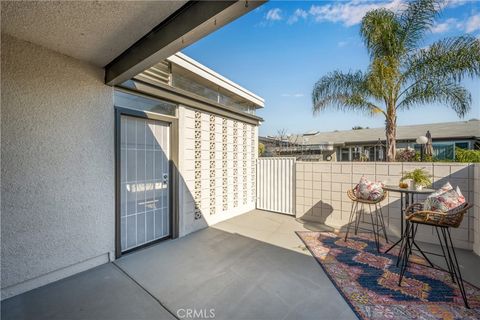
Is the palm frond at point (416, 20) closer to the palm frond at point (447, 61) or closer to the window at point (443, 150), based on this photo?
the palm frond at point (447, 61)

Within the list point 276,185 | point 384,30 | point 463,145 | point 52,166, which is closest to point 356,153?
point 463,145

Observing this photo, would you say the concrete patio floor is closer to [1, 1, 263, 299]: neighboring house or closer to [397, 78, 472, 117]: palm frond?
[1, 1, 263, 299]: neighboring house

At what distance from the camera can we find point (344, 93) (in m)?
6.19

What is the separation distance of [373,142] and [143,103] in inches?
504

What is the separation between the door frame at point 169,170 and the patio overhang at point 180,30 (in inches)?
29.7

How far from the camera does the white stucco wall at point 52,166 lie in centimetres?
221

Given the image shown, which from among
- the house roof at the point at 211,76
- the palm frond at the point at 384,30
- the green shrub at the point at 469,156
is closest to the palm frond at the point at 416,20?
the palm frond at the point at 384,30

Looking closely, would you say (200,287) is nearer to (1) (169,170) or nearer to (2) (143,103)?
(1) (169,170)

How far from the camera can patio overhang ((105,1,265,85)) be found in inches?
60.2

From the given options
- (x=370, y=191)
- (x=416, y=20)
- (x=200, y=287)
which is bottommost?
(x=200, y=287)

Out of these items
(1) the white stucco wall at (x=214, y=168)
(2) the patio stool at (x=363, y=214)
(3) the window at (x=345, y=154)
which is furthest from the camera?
(3) the window at (x=345, y=154)

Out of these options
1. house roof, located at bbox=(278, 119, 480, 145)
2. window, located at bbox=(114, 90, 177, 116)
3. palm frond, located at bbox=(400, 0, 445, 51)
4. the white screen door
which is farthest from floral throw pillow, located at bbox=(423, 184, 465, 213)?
house roof, located at bbox=(278, 119, 480, 145)

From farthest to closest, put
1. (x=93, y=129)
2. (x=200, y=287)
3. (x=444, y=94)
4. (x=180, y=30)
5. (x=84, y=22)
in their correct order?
(x=444, y=94) → (x=93, y=129) → (x=200, y=287) → (x=84, y=22) → (x=180, y=30)

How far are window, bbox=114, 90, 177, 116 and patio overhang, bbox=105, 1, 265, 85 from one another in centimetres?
59
